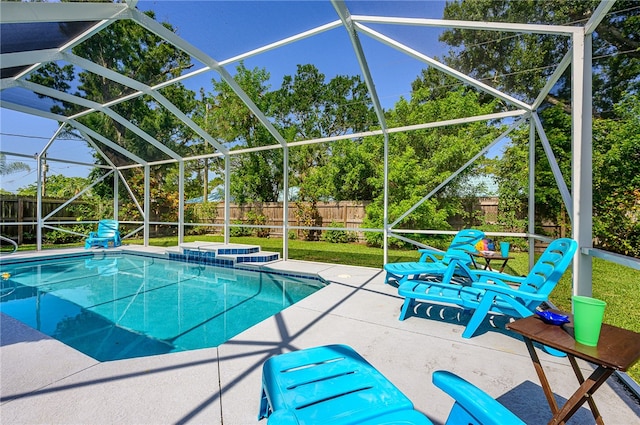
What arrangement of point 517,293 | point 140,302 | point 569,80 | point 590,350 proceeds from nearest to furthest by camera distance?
point 590,350 → point 517,293 → point 569,80 → point 140,302

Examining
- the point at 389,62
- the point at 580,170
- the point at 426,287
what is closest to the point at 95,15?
the point at 389,62

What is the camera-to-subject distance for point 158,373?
218cm

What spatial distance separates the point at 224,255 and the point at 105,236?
5056 millimetres

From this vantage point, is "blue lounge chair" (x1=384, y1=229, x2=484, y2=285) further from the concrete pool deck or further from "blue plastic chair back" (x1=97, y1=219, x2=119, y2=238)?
"blue plastic chair back" (x1=97, y1=219, x2=119, y2=238)

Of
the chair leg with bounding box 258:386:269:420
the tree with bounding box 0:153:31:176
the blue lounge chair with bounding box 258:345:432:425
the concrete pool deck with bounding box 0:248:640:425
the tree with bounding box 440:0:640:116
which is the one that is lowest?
the concrete pool deck with bounding box 0:248:640:425

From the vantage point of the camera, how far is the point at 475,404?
37.6 inches

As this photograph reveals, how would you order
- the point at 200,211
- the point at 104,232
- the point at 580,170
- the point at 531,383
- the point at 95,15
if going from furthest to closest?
the point at 200,211, the point at 104,232, the point at 95,15, the point at 580,170, the point at 531,383

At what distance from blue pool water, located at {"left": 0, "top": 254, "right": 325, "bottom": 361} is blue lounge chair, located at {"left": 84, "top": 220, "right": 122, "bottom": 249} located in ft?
5.06

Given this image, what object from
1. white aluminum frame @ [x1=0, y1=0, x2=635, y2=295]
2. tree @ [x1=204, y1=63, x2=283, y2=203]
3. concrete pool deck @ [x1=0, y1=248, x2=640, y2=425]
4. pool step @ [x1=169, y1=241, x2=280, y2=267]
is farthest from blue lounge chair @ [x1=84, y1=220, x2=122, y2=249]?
concrete pool deck @ [x1=0, y1=248, x2=640, y2=425]

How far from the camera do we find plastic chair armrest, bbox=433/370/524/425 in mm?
884

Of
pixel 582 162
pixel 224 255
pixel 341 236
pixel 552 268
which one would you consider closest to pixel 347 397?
pixel 552 268

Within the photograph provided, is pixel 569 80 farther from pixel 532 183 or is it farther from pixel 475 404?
pixel 475 404

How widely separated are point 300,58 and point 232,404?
21.4ft

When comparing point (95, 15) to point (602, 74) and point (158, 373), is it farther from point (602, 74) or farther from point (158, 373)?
point (602, 74)
